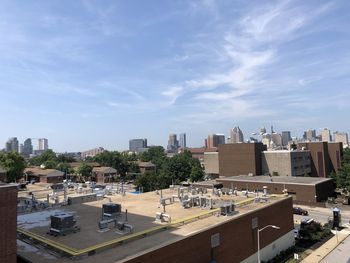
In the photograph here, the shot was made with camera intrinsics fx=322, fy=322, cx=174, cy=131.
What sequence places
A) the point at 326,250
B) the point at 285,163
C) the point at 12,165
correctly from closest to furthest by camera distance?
the point at 326,250
the point at 12,165
the point at 285,163

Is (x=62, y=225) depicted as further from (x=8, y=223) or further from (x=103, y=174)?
(x=103, y=174)

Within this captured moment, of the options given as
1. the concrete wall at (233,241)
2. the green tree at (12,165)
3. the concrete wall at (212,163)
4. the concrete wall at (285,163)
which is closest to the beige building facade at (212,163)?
the concrete wall at (212,163)

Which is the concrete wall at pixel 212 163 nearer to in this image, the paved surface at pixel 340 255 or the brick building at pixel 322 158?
the brick building at pixel 322 158

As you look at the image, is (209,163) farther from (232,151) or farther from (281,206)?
(281,206)

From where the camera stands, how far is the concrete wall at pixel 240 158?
324 ft

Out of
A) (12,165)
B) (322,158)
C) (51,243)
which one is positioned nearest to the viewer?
(51,243)

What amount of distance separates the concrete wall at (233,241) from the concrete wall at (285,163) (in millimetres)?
55051

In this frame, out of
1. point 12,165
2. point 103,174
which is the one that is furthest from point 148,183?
point 103,174

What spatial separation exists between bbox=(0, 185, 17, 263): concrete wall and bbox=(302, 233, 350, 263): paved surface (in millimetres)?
32158

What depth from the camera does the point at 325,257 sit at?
38.4 m

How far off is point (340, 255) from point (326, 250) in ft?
6.71

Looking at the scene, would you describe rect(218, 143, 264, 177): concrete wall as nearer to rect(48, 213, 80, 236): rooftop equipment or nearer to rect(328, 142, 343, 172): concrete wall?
rect(328, 142, 343, 172): concrete wall

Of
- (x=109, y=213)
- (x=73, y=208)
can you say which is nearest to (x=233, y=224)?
(x=109, y=213)

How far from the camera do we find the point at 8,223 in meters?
16.4
